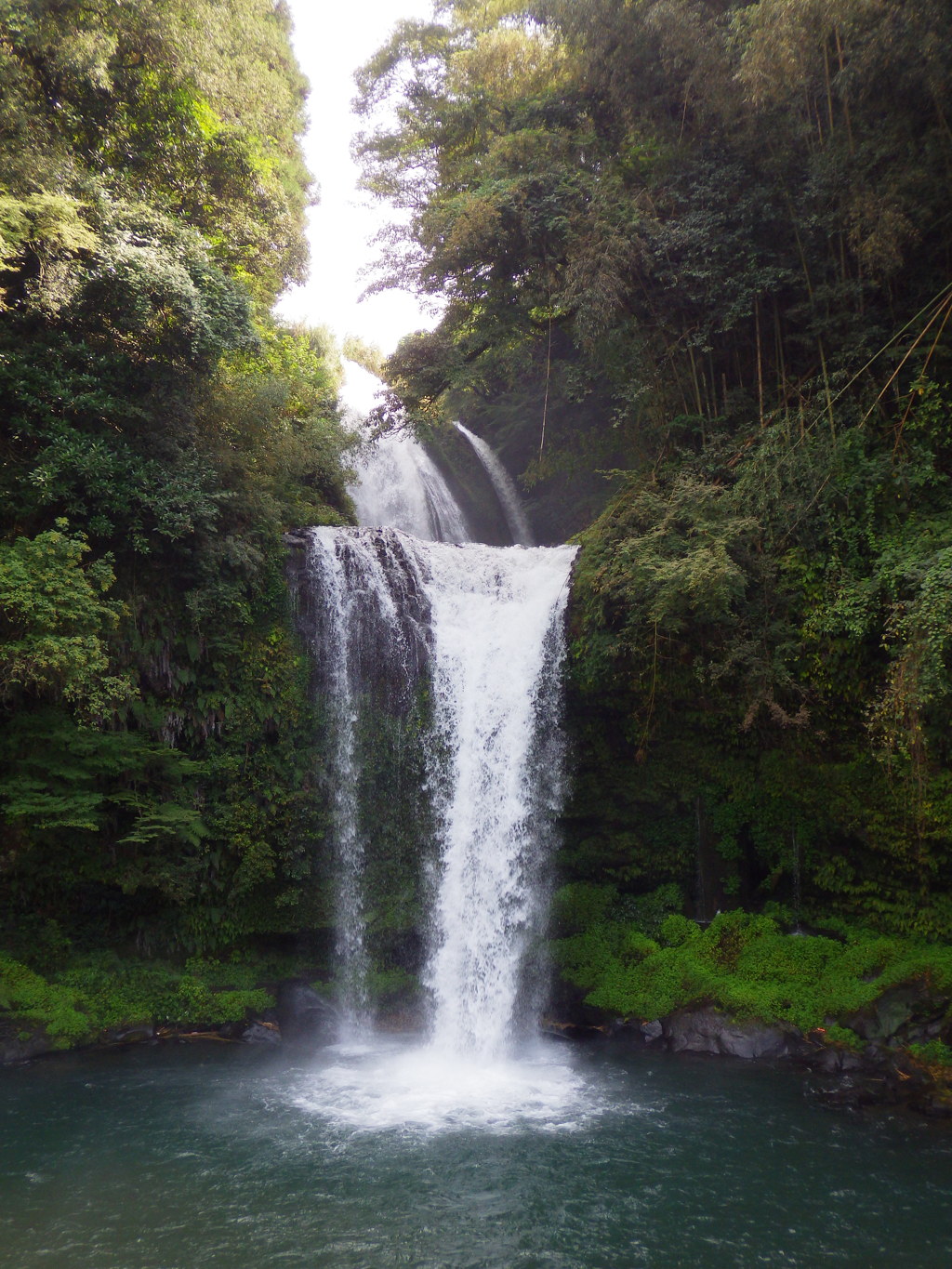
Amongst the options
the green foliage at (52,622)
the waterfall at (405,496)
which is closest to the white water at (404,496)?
the waterfall at (405,496)

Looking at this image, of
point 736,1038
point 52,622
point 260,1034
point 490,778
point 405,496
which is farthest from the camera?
point 405,496

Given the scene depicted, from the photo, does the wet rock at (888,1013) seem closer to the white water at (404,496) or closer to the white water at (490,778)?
the white water at (490,778)

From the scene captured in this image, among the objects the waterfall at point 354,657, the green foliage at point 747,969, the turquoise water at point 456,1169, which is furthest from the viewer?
the waterfall at point 354,657

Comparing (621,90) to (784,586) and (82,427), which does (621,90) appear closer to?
(784,586)

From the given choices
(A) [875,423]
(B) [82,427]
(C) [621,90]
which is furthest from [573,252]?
(B) [82,427]

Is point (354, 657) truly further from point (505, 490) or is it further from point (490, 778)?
point (505, 490)

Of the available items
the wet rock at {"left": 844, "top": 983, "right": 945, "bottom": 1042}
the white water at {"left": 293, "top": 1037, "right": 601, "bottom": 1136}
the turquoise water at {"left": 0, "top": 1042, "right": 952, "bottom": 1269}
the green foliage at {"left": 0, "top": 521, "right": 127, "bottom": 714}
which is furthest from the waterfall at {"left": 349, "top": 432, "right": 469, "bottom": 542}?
the wet rock at {"left": 844, "top": 983, "right": 945, "bottom": 1042}

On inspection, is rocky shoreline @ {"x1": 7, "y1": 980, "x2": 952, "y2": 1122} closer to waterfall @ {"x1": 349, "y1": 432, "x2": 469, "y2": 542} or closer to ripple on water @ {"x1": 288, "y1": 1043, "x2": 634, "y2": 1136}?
ripple on water @ {"x1": 288, "y1": 1043, "x2": 634, "y2": 1136}

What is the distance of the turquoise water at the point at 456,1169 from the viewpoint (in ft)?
19.5

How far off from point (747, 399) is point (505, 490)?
427 inches

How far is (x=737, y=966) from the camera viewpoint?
10.3 m

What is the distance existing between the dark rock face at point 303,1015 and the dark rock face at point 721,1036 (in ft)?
14.1

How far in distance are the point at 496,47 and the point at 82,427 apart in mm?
10831

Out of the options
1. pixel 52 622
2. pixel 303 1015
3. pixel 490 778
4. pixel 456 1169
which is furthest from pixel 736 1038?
pixel 52 622
